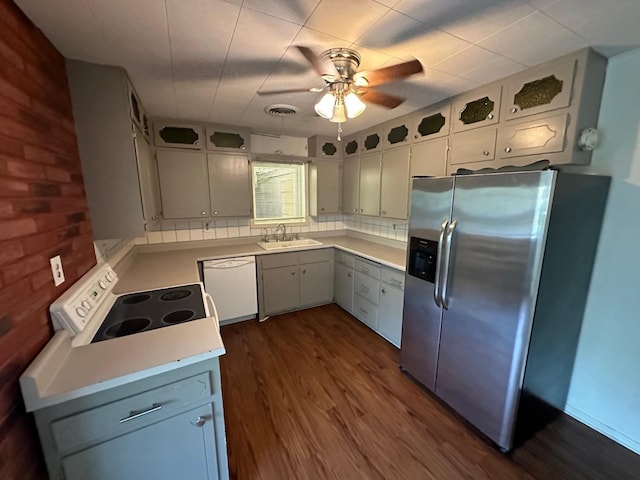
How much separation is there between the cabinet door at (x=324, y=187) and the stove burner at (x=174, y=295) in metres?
2.18

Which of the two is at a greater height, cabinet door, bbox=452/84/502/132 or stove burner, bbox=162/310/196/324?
cabinet door, bbox=452/84/502/132

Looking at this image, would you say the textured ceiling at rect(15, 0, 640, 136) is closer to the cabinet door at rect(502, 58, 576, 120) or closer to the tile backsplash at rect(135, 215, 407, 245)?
the cabinet door at rect(502, 58, 576, 120)

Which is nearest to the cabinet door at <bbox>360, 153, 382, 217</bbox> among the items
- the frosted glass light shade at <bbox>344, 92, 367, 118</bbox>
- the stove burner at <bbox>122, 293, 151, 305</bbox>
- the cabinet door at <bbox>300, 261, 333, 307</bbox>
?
the cabinet door at <bbox>300, 261, 333, 307</bbox>

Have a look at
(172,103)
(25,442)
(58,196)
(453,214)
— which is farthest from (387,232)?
(25,442)

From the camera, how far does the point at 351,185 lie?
3525 millimetres

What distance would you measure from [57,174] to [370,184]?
8.80ft

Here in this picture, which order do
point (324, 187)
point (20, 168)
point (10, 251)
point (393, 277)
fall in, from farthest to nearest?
point (324, 187) < point (393, 277) < point (20, 168) < point (10, 251)

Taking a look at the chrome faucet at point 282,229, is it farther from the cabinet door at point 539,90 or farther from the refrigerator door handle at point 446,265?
the cabinet door at point 539,90

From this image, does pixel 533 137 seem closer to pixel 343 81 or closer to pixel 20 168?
pixel 343 81

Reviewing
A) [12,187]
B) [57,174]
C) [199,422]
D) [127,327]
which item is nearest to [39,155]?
[57,174]

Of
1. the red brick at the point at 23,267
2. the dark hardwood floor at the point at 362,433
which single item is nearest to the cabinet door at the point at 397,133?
the dark hardwood floor at the point at 362,433

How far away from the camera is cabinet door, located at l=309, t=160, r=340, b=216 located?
11.7 ft

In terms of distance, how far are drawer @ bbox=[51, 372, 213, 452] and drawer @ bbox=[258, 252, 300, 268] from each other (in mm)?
1947

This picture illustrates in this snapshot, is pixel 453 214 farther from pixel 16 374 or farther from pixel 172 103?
pixel 172 103
